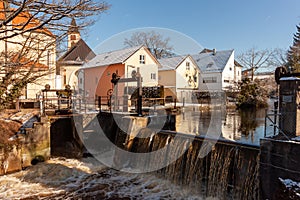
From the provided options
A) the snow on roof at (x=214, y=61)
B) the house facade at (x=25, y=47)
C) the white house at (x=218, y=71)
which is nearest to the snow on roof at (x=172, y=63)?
the white house at (x=218, y=71)

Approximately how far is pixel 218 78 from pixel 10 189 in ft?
113

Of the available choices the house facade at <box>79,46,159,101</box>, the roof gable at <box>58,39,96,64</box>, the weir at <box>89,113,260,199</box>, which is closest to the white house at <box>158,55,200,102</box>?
the house facade at <box>79,46,159,101</box>

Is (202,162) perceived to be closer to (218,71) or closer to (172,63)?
(172,63)

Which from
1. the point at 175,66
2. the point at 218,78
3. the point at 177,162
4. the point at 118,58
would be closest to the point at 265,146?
the point at 177,162

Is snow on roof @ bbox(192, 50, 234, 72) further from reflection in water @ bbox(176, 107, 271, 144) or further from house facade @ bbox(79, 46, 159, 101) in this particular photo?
reflection in water @ bbox(176, 107, 271, 144)

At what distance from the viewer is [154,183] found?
7.83 meters

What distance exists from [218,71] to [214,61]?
3.54 m

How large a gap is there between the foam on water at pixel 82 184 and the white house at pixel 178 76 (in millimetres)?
22674

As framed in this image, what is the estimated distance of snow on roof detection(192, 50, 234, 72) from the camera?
38.1 metres

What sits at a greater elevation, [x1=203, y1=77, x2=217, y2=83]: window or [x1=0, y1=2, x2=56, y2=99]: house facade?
[x1=203, y1=77, x2=217, y2=83]: window

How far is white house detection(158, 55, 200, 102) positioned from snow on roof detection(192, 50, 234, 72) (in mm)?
4118

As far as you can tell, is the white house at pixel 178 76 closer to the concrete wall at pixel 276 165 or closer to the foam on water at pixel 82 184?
the foam on water at pixel 82 184

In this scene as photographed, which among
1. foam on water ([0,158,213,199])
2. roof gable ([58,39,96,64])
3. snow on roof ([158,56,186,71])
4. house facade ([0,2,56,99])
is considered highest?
roof gable ([58,39,96,64])

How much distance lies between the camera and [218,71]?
1463 inches
